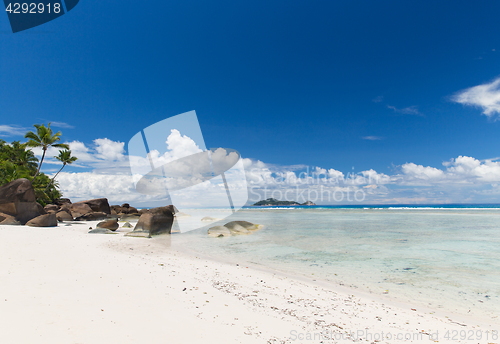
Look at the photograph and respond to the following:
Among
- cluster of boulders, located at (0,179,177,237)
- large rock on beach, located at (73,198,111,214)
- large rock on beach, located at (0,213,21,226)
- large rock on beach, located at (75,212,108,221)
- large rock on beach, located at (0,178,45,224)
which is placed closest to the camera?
cluster of boulders, located at (0,179,177,237)

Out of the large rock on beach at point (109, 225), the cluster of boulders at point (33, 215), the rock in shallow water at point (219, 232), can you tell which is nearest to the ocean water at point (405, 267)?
the rock in shallow water at point (219, 232)

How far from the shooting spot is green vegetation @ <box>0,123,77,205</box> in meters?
33.1

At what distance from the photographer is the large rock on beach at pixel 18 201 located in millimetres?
20469

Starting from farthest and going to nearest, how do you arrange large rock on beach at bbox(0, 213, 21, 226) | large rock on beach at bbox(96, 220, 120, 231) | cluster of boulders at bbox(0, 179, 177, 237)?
large rock on beach at bbox(96, 220, 120, 231), large rock on beach at bbox(0, 213, 21, 226), cluster of boulders at bbox(0, 179, 177, 237)

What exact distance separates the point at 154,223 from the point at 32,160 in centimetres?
4408

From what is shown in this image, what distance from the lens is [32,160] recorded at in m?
46.5

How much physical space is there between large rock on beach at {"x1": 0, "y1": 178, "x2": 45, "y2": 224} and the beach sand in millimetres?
17329

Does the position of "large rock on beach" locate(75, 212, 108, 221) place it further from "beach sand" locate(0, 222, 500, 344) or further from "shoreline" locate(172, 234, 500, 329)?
"shoreline" locate(172, 234, 500, 329)

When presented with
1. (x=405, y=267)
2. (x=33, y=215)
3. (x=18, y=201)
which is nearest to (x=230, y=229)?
(x=405, y=267)

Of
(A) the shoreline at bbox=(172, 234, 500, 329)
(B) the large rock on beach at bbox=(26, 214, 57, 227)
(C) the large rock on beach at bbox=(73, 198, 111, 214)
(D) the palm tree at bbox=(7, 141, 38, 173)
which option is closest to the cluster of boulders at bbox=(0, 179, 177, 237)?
(B) the large rock on beach at bbox=(26, 214, 57, 227)

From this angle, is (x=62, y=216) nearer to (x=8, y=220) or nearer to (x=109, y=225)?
(x=8, y=220)

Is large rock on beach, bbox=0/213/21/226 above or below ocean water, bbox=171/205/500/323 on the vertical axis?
above

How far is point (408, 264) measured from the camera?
10.8 meters

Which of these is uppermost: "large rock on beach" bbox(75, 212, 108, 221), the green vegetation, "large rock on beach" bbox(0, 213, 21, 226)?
the green vegetation
